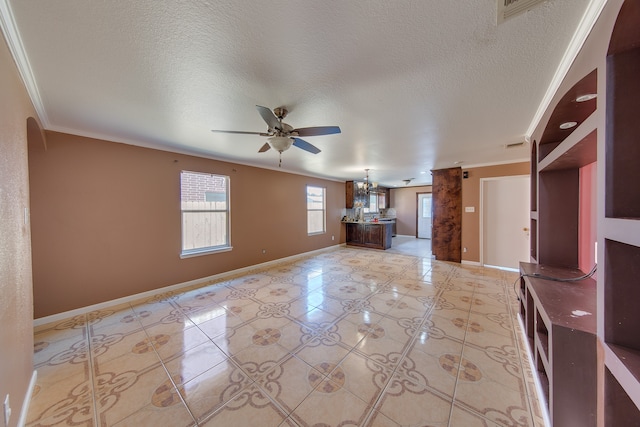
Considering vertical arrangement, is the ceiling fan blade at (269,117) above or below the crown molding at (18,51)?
below

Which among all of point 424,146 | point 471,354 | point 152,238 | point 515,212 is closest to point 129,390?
point 152,238

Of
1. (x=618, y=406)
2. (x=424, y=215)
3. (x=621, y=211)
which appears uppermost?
(x=621, y=211)

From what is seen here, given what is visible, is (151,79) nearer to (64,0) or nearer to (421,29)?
(64,0)

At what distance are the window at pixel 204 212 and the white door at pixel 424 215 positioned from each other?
7792mm

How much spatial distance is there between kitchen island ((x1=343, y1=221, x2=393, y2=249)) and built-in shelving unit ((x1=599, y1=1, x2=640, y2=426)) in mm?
6071

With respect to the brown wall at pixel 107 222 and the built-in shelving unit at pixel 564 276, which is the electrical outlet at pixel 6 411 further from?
the built-in shelving unit at pixel 564 276

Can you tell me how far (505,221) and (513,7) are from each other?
15.9ft

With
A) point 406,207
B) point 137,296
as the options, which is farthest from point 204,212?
point 406,207

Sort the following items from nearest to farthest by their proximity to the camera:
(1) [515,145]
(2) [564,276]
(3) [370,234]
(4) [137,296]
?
(2) [564,276], (4) [137,296], (1) [515,145], (3) [370,234]

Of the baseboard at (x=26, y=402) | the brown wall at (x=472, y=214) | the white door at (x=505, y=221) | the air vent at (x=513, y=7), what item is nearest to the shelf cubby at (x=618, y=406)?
the air vent at (x=513, y=7)

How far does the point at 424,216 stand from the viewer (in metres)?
9.22

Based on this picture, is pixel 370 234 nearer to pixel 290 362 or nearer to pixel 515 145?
pixel 515 145

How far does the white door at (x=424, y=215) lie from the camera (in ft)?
29.8

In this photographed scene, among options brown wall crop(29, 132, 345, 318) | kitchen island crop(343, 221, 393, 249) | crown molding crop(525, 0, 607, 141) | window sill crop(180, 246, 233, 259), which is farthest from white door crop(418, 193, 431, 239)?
window sill crop(180, 246, 233, 259)
